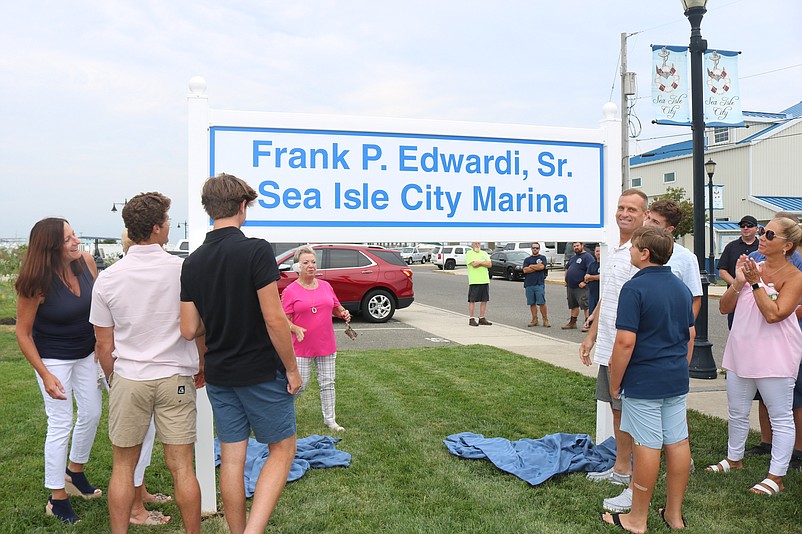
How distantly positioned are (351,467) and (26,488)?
205 cm

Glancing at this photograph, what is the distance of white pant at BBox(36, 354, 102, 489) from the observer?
11.6ft

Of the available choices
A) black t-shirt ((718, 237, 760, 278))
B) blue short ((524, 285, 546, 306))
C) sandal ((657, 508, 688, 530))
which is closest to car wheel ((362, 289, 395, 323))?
blue short ((524, 285, 546, 306))

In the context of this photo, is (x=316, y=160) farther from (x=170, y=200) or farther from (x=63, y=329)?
(x=63, y=329)

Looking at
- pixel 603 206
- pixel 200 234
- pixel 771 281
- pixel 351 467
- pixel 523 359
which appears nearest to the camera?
pixel 200 234

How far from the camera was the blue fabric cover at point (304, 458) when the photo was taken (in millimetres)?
4285

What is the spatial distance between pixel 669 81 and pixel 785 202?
27474mm

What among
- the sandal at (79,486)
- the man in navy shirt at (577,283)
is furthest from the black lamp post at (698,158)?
the sandal at (79,486)

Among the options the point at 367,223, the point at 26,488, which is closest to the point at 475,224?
the point at 367,223

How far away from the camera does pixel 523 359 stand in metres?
8.70

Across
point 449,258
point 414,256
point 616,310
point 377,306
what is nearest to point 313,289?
point 616,310

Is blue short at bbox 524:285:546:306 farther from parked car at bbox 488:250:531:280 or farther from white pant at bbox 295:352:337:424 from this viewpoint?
parked car at bbox 488:250:531:280

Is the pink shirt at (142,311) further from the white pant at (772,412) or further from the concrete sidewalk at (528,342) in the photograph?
the concrete sidewalk at (528,342)

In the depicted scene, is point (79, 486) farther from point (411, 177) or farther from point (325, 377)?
point (411, 177)

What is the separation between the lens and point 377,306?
13.8 meters
